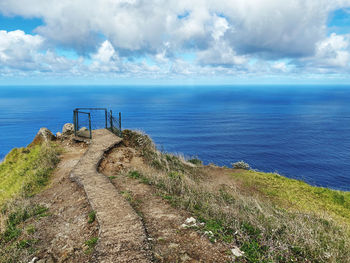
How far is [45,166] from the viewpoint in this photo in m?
14.8

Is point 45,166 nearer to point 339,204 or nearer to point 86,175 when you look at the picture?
point 86,175

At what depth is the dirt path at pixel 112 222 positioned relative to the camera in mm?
5877

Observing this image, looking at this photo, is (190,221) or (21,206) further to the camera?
(21,206)

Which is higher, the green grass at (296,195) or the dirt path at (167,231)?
the dirt path at (167,231)

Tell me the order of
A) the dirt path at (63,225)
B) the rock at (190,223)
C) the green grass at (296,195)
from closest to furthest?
the dirt path at (63,225) < the rock at (190,223) < the green grass at (296,195)

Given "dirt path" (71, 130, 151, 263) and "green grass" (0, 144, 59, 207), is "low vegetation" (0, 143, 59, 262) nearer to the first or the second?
"green grass" (0, 144, 59, 207)

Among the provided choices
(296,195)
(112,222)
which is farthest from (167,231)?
(296,195)

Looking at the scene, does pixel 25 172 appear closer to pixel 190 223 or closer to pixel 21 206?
pixel 21 206

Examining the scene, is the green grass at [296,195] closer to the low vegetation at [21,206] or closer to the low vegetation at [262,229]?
the low vegetation at [262,229]

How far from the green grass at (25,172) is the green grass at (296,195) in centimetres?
1490

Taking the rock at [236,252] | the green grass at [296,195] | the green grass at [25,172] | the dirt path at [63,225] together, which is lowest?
the green grass at [296,195]

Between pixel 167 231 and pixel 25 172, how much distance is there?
13017mm

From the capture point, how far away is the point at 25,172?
15.7m

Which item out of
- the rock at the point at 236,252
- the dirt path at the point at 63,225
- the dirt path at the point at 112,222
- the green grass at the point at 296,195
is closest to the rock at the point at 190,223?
the dirt path at the point at 112,222
